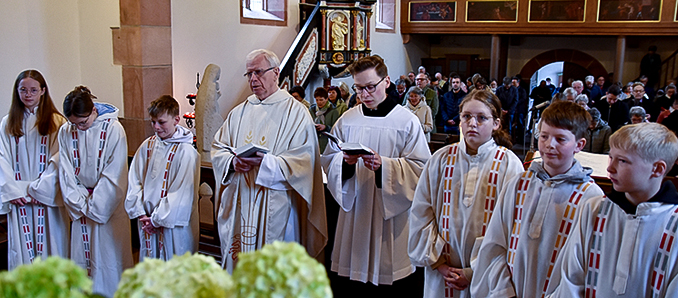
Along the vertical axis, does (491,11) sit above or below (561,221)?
above

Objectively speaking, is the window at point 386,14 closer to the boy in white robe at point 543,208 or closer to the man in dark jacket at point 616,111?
the man in dark jacket at point 616,111

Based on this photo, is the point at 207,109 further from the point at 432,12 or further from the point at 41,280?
the point at 432,12

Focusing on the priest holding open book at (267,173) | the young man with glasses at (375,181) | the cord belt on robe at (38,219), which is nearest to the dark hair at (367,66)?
the young man with glasses at (375,181)

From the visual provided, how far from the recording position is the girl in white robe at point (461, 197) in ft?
8.40

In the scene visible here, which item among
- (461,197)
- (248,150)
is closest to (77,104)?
(248,150)

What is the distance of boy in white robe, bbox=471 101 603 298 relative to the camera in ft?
7.11

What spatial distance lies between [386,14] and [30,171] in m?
13.2

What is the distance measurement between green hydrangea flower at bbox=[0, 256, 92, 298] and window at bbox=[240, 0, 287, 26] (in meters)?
9.74

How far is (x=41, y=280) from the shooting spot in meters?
0.79

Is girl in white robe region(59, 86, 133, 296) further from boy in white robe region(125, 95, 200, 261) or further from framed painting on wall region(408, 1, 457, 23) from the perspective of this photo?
framed painting on wall region(408, 1, 457, 23)

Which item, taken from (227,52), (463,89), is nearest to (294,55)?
(227,52)

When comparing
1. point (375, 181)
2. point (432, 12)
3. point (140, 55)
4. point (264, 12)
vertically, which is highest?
point (432, 12)

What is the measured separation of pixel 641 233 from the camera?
1.82 m

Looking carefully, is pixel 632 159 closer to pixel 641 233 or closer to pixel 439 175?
pixel 641 233
